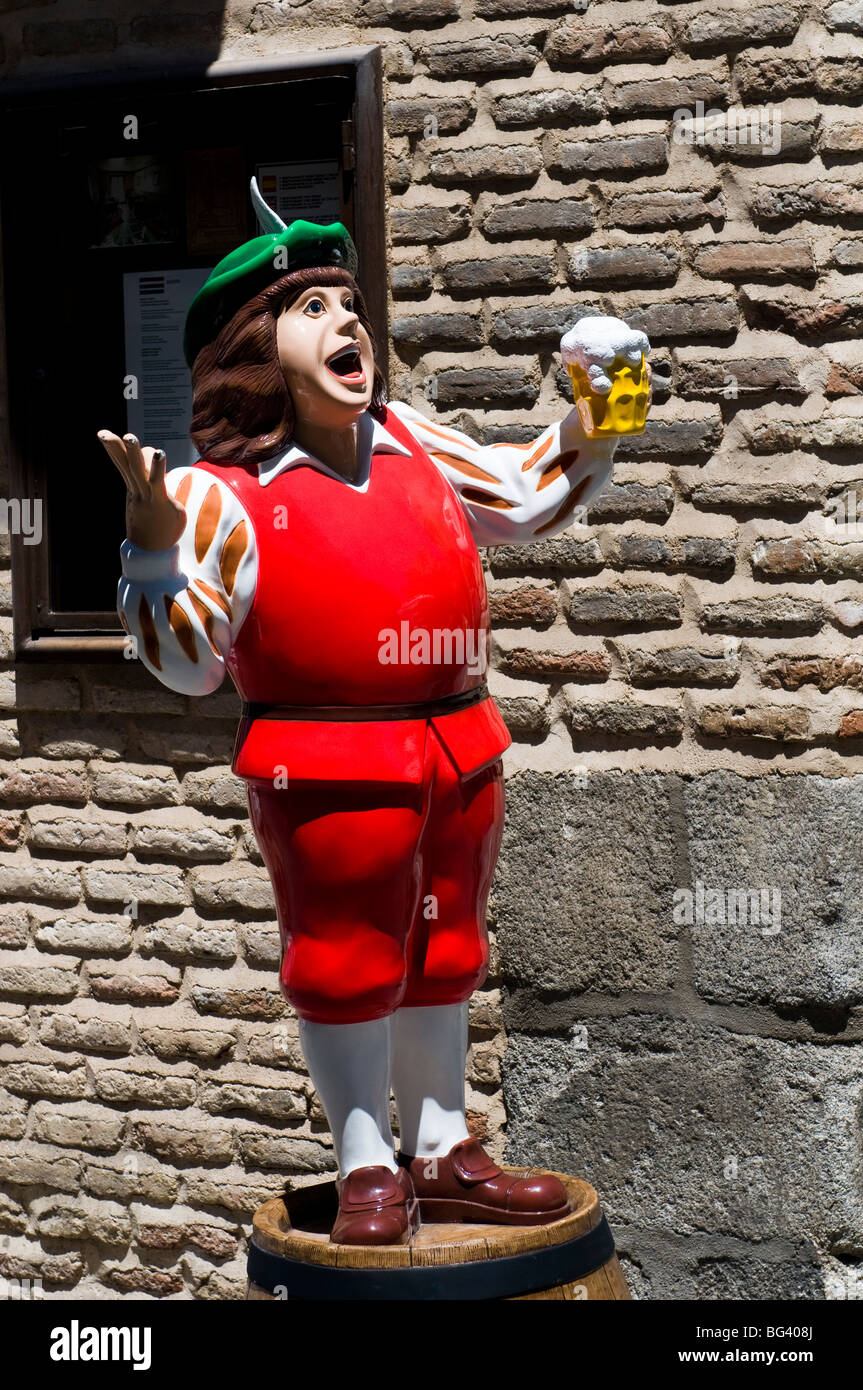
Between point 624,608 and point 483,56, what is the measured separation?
1.33 m

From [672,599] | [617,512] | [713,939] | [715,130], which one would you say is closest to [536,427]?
[617,512]

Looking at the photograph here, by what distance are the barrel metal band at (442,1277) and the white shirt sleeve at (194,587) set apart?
0.87 metres

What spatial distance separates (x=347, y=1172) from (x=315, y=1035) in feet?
0.69

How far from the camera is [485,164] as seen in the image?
3.42m

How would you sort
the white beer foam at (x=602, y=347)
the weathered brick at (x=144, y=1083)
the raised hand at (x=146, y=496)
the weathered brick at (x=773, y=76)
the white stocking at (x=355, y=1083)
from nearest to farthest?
the raised hand at (x=146, y=496)
the white stocking at (x=355, y=1083)
the white beer foam at (x=602, y=347)
the weathered brick at (x=773, y=76)
the weathered brick at (x=144, y=1083)

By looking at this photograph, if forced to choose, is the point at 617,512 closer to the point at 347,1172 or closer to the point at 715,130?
the point at 715,130

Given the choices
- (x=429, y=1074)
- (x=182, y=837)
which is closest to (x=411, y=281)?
(x=182, y=837)

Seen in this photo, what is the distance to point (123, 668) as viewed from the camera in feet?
12.4

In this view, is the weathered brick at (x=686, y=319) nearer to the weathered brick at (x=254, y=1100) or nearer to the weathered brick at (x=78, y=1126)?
the weathered brick at (x=254, y=1100)

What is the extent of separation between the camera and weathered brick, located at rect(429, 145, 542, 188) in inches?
133

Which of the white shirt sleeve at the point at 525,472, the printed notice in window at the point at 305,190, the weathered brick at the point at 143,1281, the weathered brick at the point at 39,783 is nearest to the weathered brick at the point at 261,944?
the weathered brick at the point at 39,783

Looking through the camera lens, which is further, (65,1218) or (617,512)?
(65,1218)

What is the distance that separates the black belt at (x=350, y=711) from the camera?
2.17 m

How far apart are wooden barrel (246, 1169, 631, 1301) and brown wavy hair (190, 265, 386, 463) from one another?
1.17 m
